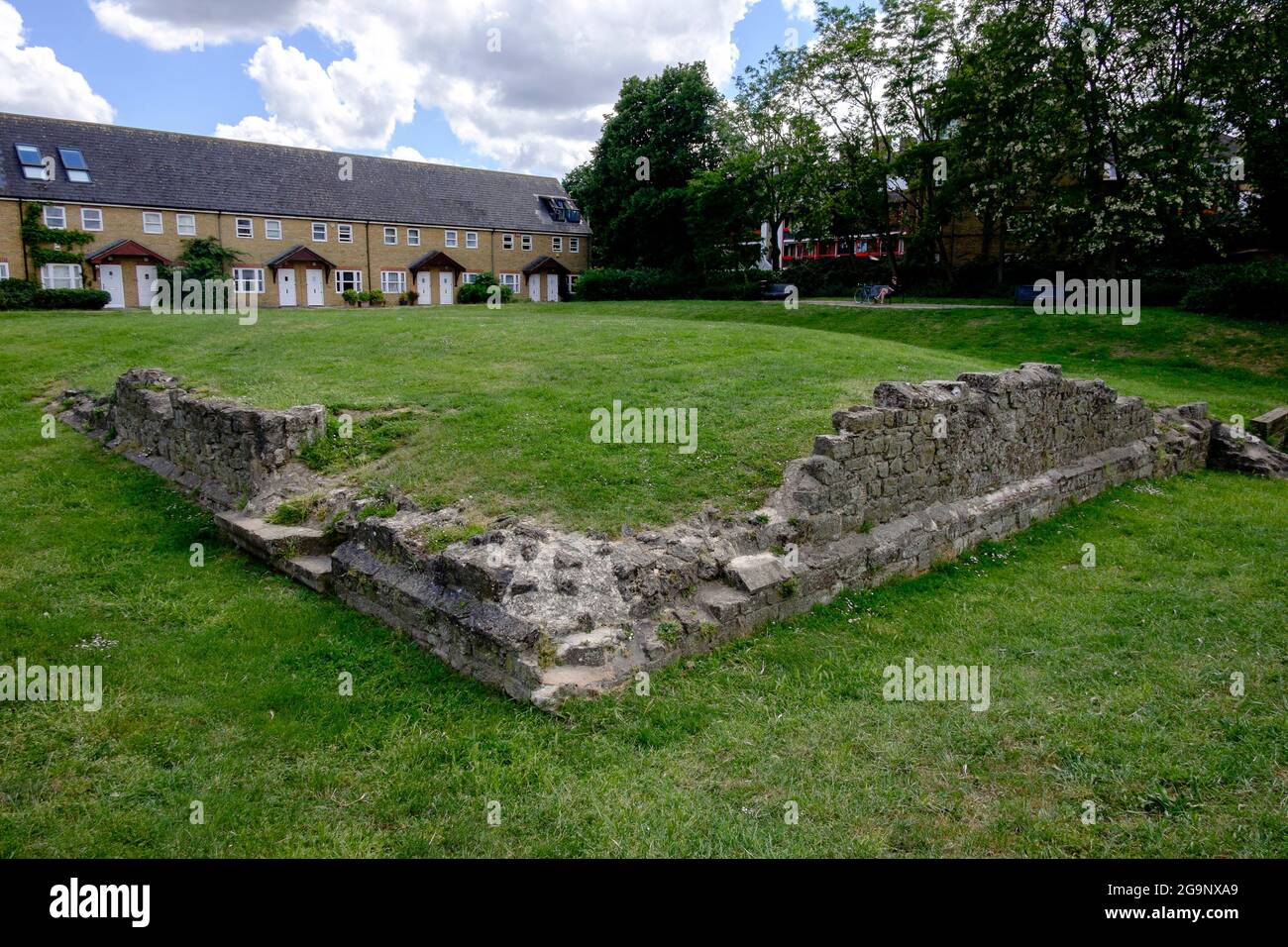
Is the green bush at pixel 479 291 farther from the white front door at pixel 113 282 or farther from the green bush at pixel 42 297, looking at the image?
the green bush at pixel 42 297

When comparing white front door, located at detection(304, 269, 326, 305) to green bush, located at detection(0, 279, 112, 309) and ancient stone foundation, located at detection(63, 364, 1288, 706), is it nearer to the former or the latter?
green bush, located at detection(0, 279, 112, 309)

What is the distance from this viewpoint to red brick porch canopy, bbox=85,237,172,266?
41.5m

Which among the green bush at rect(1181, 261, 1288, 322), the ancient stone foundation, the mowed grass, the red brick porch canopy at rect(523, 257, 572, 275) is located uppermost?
the red brick porch canopy at rect(523, 257, 572, 275)

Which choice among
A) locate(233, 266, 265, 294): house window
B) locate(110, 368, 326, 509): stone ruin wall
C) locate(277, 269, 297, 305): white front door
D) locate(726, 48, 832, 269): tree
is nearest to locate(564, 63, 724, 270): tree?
locate(726, 48, 832, 269): tree

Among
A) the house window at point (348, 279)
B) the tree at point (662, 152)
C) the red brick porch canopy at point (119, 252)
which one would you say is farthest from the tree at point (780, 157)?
the red brick porch canopy at point (119, 252)

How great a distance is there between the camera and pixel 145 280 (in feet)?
143

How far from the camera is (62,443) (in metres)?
15.2

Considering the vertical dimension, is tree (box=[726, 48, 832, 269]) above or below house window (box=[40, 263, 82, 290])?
above

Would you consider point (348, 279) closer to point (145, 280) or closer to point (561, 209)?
point (145, 280)

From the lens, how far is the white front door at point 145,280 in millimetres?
43312

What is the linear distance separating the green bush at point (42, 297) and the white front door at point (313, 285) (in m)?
14.4

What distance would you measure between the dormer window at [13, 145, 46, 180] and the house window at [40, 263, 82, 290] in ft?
15.1

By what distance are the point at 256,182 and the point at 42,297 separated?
17933 millimetres

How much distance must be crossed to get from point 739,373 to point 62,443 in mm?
13186
